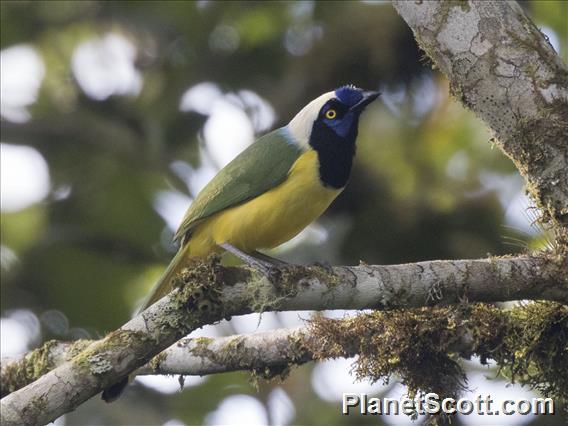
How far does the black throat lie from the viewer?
5.56 meters

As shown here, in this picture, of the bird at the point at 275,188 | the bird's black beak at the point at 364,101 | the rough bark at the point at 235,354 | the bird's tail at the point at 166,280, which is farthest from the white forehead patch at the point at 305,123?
the rough bark at the point at 235,354

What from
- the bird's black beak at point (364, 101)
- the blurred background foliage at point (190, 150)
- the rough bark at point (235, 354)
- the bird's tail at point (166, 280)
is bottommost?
the rough bark at point (235, 354)

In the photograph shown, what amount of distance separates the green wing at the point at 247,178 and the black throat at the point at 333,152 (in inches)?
5.7

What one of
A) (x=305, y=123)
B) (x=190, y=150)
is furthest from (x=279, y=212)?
(x=190, y=150)

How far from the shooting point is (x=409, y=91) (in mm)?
10516

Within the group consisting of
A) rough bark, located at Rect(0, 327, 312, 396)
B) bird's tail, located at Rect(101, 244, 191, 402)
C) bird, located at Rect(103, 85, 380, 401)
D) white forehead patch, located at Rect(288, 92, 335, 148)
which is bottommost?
rough bark, located at Rect(0, 327, 312, 396)

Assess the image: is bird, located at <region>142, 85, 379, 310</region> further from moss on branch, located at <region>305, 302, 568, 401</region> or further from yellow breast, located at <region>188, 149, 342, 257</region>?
moss on branch, located at <region>305, 302, 568, 401</region>

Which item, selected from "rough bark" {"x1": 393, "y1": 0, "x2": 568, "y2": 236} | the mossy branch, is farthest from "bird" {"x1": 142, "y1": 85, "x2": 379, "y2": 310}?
"rough bark" {"x1": 393, "y1": 0, "x2": 568, "y2": 236}

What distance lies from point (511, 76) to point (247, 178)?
1.70 m

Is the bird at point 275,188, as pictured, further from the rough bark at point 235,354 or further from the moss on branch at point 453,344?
the moss on branch at point 453,344

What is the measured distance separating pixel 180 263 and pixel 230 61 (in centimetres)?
554

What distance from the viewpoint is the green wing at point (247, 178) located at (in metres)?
5.62

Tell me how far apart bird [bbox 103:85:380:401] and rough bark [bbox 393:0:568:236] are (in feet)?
3.72

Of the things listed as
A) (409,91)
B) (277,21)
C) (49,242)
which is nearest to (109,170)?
(49,242)
